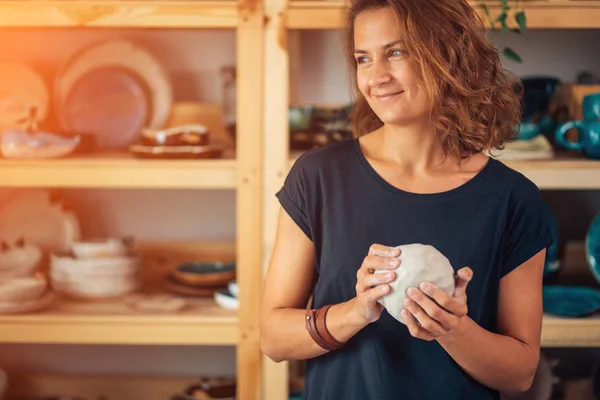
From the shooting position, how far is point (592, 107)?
2.18 metres

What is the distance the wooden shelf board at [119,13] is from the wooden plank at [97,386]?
1.24 metres

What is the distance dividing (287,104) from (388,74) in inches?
30.7

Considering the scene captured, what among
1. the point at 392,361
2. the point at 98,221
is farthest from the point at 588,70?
the point at 98,221

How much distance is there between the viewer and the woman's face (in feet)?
4.51

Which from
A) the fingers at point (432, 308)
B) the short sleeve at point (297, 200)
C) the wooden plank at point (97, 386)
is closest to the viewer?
the fingers at point (432, 308)

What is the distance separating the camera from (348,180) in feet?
4.85

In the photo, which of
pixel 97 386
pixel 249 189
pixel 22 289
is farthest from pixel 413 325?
pixel 97 386

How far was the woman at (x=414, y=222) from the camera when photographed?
4.55ft

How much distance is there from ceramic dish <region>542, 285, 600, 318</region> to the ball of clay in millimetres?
1061

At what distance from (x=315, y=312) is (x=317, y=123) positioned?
97 cm

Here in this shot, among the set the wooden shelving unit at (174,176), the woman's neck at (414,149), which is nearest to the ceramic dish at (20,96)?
the wooden shelving unit at (174,176)

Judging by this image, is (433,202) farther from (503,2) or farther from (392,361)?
(503,2)

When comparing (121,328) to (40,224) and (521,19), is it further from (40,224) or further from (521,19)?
(521,19)

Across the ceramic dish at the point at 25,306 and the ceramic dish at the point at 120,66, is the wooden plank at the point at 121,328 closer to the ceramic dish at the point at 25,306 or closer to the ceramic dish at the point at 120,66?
the ceramic dish at the point at 25,306
